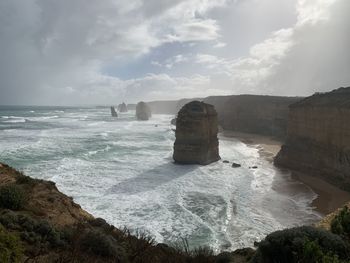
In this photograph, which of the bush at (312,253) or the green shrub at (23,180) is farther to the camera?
the green shrub at (23,180)

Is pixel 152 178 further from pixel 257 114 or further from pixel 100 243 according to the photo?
pixel 257 114

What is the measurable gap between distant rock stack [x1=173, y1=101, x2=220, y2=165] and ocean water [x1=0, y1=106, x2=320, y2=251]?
5.14 feet

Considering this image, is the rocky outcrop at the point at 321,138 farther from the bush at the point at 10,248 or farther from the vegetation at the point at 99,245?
the bush at the point at 10,248

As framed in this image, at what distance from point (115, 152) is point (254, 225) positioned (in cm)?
2423

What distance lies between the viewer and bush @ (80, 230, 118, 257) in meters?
9.16

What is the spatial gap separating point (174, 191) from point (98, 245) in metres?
15.7

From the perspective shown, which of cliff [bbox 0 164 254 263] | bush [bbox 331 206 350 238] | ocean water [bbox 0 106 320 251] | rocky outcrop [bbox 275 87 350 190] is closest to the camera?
cliff [bbox 0 164 254 263]

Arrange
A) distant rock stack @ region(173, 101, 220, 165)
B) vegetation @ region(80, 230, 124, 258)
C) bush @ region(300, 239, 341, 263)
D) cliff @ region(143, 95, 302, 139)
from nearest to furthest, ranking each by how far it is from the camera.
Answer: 1. bush @ region(300, 239, 341, 263)
2. vegetation @ region(80, 230, 124, 258)
3. distant rock stack @ region(173, 101, 220, 165)
4. cliff @ region(143, 95, 302, 139)

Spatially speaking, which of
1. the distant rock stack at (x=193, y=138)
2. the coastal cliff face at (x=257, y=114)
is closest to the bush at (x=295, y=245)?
the distant rock stack at (x=193, y=138)

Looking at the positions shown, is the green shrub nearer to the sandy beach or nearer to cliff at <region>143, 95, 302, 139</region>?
the sandy beach

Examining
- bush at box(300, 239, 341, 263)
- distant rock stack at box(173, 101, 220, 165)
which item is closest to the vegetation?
bush at box(300, 239, 341, 263)

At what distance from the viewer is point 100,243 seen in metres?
9.34

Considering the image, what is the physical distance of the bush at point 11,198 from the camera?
10820mm

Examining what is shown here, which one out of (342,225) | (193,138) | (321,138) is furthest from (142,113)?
(342,225)
